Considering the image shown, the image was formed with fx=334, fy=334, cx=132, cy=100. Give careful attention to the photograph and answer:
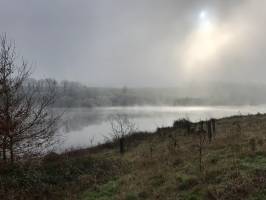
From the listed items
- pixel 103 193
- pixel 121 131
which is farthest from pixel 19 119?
pixel 121 131

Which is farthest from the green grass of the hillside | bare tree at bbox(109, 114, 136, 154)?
bare tree at bbox(109, 114, 136, 154)

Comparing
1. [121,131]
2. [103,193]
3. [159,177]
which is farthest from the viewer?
[121,131]

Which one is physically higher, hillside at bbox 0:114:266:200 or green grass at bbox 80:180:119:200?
hillside at bbox 0:114:266:200

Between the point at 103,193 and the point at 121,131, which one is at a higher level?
the point at 121,131

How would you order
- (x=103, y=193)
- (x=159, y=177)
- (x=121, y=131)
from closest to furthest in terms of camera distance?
(x=103, y=193), (x=159, y=177), (x=121, y=131)

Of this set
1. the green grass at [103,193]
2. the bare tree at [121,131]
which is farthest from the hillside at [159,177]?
the bare tree at [121,131]

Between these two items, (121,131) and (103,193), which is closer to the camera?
(103,193)

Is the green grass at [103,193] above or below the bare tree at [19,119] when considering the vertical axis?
below

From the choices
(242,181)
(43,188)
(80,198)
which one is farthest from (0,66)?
(242,181)

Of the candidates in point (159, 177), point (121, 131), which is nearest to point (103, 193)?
→ point (159, 177)

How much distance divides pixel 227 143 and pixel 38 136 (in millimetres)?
10988

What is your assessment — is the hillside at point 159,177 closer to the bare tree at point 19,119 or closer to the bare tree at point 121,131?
the bare tree at point 19,119

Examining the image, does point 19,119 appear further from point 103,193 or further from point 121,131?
point 121,131

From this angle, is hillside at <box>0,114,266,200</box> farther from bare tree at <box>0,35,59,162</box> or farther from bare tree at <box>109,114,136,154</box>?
bare tree at <box>109,114,136,154</box>
